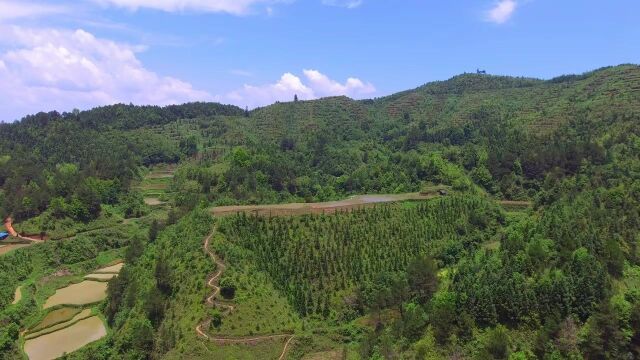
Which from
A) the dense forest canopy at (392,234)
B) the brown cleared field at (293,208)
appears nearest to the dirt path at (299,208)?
the brown cleared field at (293,208)

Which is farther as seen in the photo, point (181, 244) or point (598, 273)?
point (181, 244)

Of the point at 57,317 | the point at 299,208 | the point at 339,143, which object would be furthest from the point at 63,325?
the point at 339,143

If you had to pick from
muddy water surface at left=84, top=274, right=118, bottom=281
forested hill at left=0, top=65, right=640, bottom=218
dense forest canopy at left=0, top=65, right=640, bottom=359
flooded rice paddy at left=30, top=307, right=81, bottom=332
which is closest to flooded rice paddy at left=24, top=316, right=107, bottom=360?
flooded rice paddy at left=30, top=307, right=81, bottom=332

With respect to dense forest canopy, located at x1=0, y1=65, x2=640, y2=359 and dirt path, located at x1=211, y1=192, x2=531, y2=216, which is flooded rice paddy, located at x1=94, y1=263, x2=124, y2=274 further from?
dirt path, located at x1=211, y1=192, x2=531, y2=216

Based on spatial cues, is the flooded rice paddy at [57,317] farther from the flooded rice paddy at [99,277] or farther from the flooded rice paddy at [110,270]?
the flooded rice paddy at [110,270]

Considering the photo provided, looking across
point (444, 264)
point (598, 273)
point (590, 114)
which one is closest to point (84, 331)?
point (444, 264)

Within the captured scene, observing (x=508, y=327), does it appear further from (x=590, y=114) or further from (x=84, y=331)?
(x=590, y=114)

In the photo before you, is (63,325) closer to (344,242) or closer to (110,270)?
(110,270)
